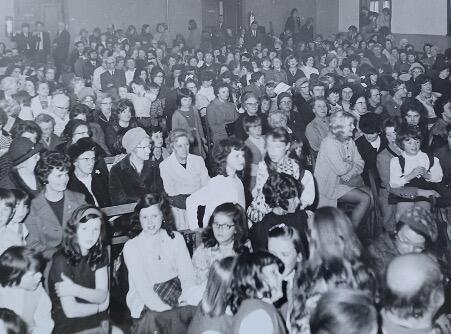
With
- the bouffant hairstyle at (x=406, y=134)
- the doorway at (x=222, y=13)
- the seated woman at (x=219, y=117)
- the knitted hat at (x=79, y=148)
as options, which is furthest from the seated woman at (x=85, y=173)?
the doorway at (x=222, y=13)

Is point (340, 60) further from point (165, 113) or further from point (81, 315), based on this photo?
point (81, 315)

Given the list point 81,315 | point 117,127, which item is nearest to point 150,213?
point 81,315

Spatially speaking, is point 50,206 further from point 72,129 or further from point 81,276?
point 72,129

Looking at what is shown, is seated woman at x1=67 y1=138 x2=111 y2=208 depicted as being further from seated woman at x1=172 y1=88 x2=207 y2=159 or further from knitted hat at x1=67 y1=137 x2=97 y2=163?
seated woman at x1=172 y1=88 x2=207 y2=159

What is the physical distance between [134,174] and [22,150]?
1.01 m

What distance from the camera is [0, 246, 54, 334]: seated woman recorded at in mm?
3359

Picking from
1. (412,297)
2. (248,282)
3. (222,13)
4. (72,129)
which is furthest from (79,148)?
(222,13)

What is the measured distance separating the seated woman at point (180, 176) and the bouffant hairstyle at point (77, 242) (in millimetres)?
1620

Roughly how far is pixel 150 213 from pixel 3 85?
5956mm

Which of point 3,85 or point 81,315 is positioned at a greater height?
point 3,85

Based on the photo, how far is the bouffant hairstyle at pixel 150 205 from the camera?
3.99 metres

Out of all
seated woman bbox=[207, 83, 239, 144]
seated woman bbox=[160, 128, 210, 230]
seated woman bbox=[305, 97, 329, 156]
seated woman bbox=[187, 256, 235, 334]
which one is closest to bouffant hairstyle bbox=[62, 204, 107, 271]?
seated woman bbox=[187, 256, 235, 334]

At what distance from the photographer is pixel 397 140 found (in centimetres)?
554

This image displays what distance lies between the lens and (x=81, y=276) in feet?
12.0
